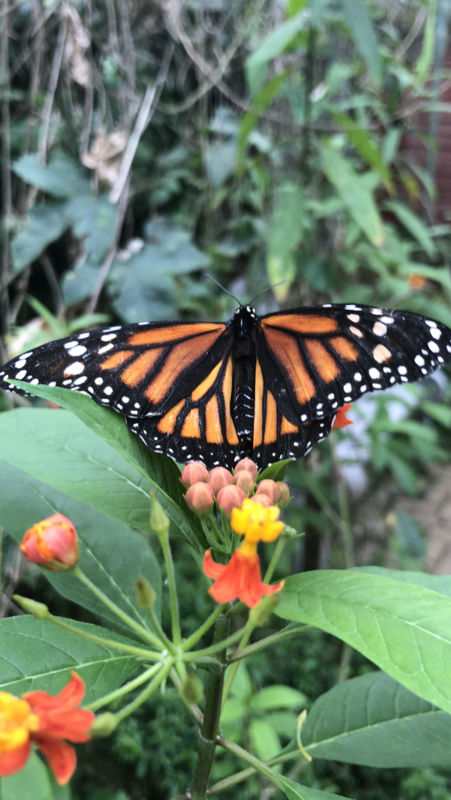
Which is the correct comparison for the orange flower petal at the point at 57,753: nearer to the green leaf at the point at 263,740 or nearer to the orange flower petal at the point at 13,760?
the orange flower petal at the point at 13,760

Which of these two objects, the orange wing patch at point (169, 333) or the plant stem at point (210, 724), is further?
the orange wing patch at point (169, 333)

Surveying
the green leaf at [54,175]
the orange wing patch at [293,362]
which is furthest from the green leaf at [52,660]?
the green leaf at [54,175]

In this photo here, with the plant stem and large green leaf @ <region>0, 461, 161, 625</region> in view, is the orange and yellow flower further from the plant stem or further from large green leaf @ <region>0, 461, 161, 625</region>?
large green leaf @ <region>0, 461, 161, 625</region>

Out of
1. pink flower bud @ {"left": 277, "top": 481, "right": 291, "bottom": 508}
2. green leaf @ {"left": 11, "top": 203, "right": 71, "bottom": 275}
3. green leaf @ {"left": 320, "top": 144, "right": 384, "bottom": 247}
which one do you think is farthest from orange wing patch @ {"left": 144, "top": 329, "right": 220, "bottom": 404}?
green leaf @ {"left": 11, "top": 203, "right": 71, "bottom": 275}

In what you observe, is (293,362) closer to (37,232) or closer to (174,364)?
(174,364)

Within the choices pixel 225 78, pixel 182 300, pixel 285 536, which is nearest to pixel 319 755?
pixel 285 536

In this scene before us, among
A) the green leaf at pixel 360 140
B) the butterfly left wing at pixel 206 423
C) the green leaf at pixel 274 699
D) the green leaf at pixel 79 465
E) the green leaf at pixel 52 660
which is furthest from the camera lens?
the green leaf at pixel 360 140

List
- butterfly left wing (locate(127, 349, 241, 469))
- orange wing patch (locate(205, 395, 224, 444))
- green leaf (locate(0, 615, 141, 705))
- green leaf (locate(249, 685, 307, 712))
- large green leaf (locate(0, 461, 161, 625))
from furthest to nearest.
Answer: green leaf (locate(249, 685, 307, 712))
orange wing patch (locate(205, 395, 224, 444))
butterfly left wing (locate(127, 349, 241, 469))
large green leaf (locate(0, 461, 161, 625))
green leaf (locate(0, 615, 141, 705))
